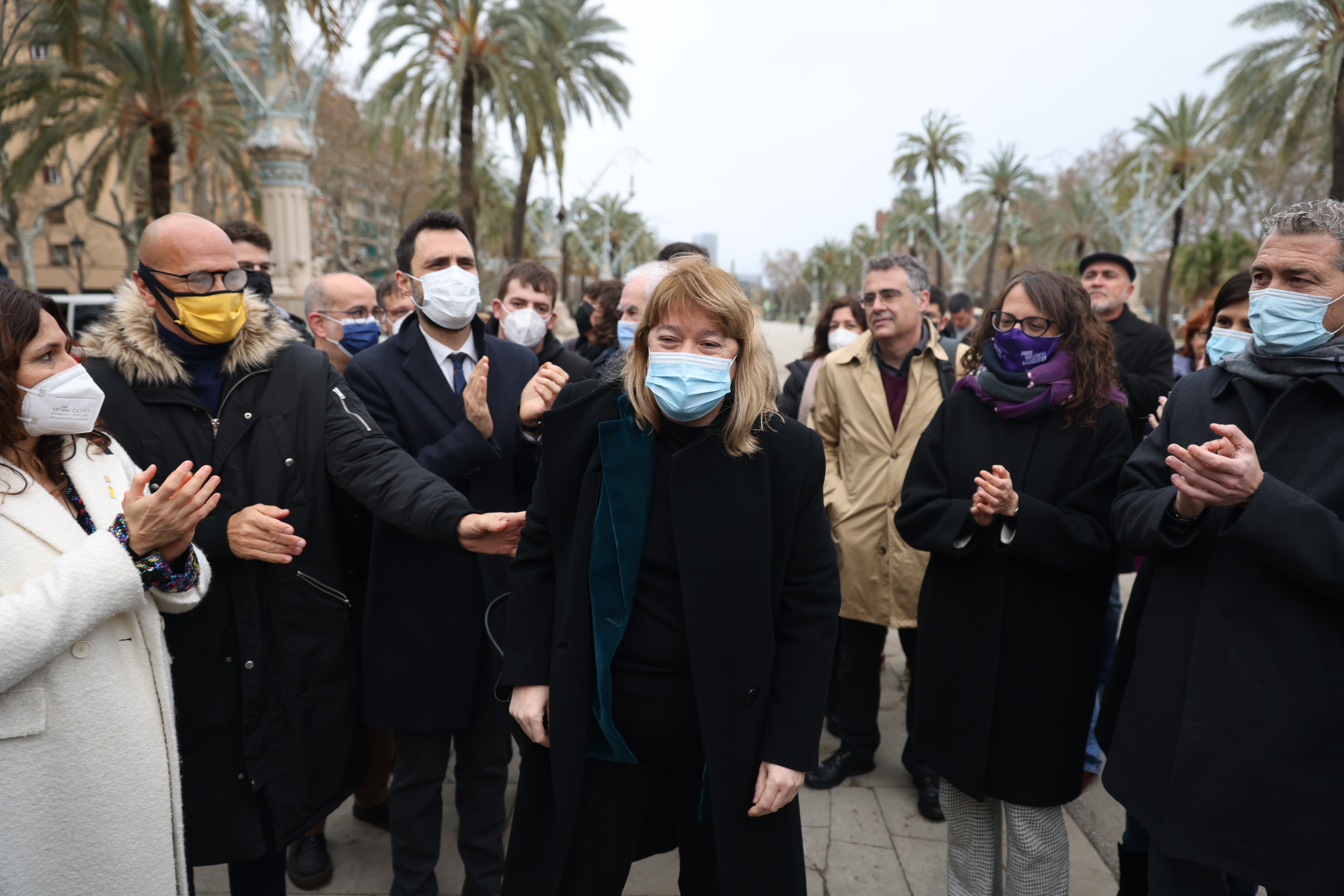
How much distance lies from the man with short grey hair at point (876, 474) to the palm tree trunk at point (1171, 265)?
2786 cm

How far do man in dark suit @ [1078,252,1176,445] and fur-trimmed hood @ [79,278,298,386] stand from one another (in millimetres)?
4090

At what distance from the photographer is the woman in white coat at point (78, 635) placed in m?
1.80

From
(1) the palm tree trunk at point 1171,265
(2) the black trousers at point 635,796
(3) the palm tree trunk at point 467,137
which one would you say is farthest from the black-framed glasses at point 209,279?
(1) the palm tree trunk at point 1171,265

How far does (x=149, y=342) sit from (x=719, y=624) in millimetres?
1851

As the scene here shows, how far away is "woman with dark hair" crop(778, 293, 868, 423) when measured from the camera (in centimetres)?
479

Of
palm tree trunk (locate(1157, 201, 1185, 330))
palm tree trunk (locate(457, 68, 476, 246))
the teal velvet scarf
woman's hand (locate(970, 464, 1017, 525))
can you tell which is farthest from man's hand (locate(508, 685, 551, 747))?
palm tree trunk (locate(1157, 201, 1185, 330))

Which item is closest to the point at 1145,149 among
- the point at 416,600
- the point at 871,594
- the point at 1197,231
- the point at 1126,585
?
the point at 1197,231

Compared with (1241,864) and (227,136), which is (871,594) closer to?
(1241,864)

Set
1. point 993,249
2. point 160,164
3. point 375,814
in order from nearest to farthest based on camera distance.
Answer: point 375,814, point 160,164, point 993,249

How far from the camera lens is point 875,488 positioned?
3869 millimetres

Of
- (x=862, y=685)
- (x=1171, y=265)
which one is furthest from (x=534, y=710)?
(x=1171, y=265)

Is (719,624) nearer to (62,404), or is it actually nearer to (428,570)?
(428,570)

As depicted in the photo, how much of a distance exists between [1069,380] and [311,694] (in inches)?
104

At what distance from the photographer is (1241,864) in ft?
6.54
